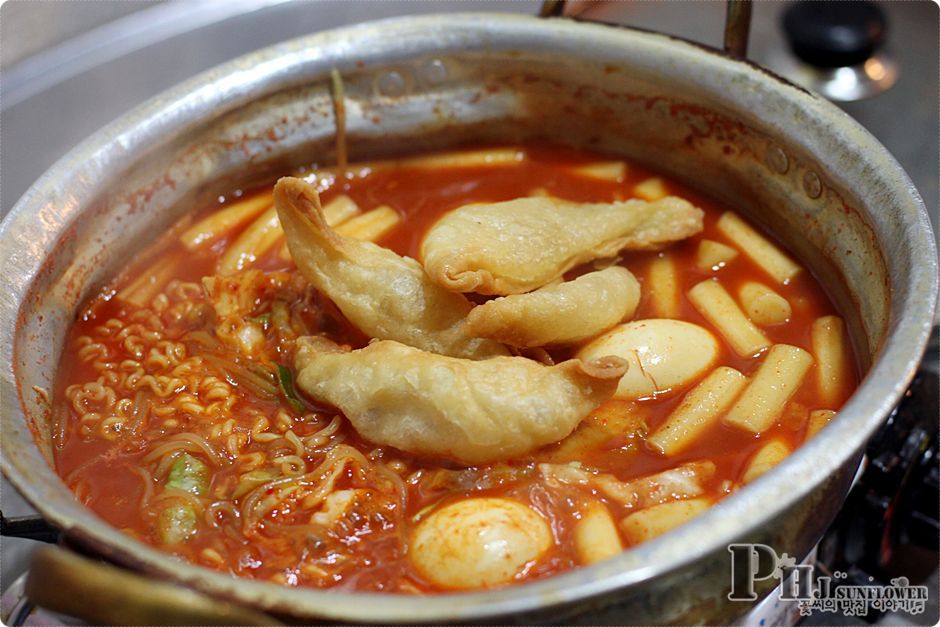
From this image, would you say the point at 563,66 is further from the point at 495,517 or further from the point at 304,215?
the point at 495,517

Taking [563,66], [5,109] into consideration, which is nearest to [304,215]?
[563,66]

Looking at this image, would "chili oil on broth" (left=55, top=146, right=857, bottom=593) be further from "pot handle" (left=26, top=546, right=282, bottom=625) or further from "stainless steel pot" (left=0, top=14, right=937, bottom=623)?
"pot handle" (left=26, top=546, right=282, bottom=625)

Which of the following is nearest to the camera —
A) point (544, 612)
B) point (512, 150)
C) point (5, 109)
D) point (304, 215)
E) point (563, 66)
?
point (544, 612)

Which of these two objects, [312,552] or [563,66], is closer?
[312,552]

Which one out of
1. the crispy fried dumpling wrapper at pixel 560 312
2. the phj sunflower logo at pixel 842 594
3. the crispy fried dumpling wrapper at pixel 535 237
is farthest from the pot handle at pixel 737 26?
the phj sunflower logo at pixel 842 594

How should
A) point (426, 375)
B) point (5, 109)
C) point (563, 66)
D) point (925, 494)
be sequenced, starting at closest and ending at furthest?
1. point (426, 375)
2. point (925, 494)
3. point (563, 66)
4. point (5, 109)

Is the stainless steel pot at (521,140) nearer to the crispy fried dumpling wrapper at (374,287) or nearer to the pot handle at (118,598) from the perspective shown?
the pot handle at (118,598)

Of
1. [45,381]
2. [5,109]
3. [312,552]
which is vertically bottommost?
[312,552]

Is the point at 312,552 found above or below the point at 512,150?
below
